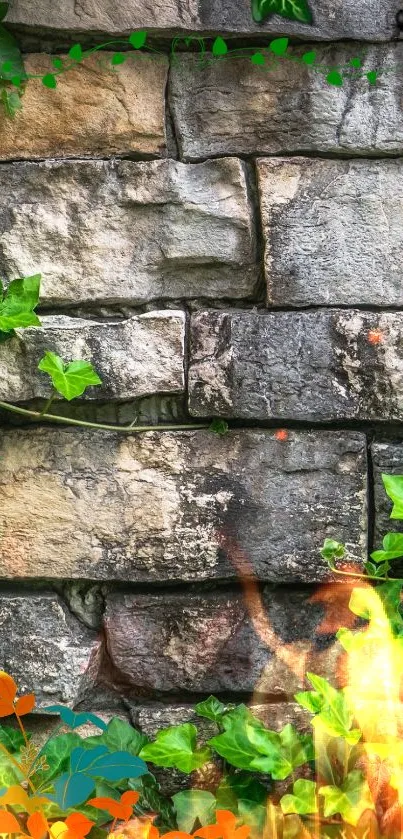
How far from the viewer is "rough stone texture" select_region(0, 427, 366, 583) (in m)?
1.41

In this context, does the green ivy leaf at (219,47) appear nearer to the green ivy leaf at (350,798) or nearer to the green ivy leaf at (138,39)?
the green ivy leaf at (138,39)

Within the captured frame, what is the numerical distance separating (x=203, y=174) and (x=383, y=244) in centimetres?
35

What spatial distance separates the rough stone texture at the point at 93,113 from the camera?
4.65 ft

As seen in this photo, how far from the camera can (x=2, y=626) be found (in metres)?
1.42

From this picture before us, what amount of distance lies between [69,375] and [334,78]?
710 millimetres

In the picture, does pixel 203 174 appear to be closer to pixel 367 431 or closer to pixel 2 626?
pixel 367 431

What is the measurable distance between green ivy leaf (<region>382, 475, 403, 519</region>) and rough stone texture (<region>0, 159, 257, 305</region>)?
0.46m

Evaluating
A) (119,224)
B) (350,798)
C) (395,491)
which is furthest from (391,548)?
(119,224)

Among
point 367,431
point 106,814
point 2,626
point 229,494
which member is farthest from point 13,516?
point 367,431

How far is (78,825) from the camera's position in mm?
1120

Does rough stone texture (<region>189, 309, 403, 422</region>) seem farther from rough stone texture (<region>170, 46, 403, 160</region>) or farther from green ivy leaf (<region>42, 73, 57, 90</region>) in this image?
green ivy leaf (<region>42, 73, 57, 90</region>)

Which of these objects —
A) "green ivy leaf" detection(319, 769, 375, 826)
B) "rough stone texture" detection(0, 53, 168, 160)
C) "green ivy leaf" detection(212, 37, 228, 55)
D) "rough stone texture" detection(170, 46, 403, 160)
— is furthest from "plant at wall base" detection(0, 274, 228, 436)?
"green ivy leaf" detection(319, 769, 375, 826)

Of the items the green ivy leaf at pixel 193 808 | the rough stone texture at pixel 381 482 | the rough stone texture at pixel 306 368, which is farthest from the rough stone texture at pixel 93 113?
the green ivy leaf at pixel 193 808

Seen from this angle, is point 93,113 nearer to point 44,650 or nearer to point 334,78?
point 334,78
